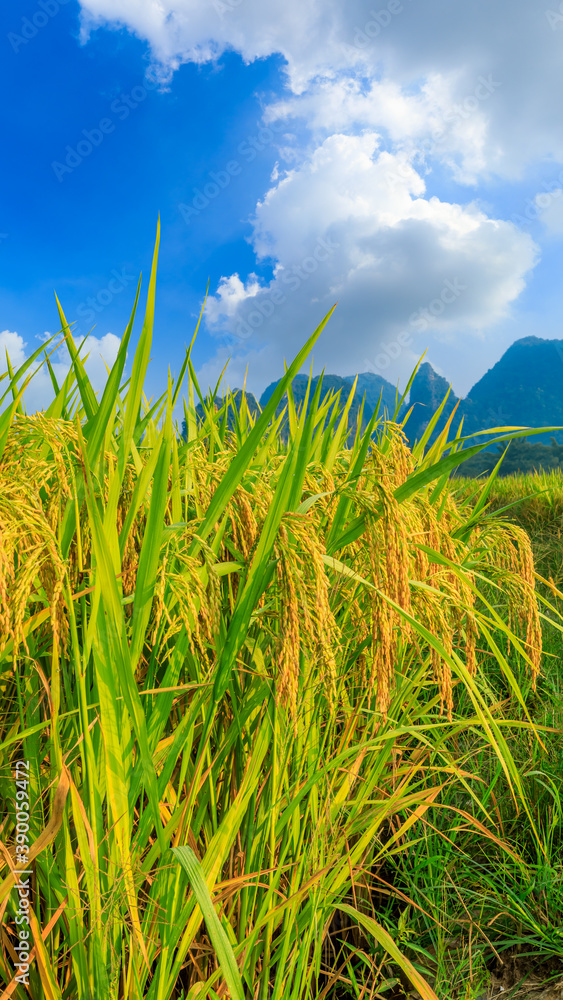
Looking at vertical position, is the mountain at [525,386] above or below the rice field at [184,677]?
above

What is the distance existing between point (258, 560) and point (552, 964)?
177 centimetres

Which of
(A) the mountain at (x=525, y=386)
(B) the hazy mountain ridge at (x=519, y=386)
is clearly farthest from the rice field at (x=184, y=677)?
(A) the mountain at (x=525, y=386)

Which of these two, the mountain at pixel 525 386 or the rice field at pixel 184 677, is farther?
the mountain at pixel 525 386

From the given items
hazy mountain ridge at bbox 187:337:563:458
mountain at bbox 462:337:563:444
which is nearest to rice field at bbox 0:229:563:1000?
hazy mountain ridge at bbox 187:337:563:458

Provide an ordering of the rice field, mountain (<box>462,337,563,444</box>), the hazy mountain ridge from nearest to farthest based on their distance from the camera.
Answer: the rice field < the hazy mountain ridge < mountain (<box>462,337,563,444</box>)

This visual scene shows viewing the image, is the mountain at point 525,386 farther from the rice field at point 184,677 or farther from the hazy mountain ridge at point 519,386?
the rice field at point 184,677

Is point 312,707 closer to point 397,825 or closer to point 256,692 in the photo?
point 256,692

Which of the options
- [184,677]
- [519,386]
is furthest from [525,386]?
[184,677]

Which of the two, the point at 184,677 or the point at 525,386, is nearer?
the point at 184,677

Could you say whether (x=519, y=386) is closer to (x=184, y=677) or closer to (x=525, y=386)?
(x=525, y=386)

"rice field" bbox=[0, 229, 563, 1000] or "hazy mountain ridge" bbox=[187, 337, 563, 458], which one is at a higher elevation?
"hazy mountain ridge" bbox=[187, 337, 563, 458]

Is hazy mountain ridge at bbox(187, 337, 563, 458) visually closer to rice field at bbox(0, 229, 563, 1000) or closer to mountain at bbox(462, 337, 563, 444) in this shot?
mountain at bbox(462, 337, 563, 444)

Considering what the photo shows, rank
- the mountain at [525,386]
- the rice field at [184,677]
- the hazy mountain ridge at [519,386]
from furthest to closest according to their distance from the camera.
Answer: the mountain at [525,386]
the hazy mountain ridge at [519,386]
the rice field at [184,677]

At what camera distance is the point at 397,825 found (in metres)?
1.91
